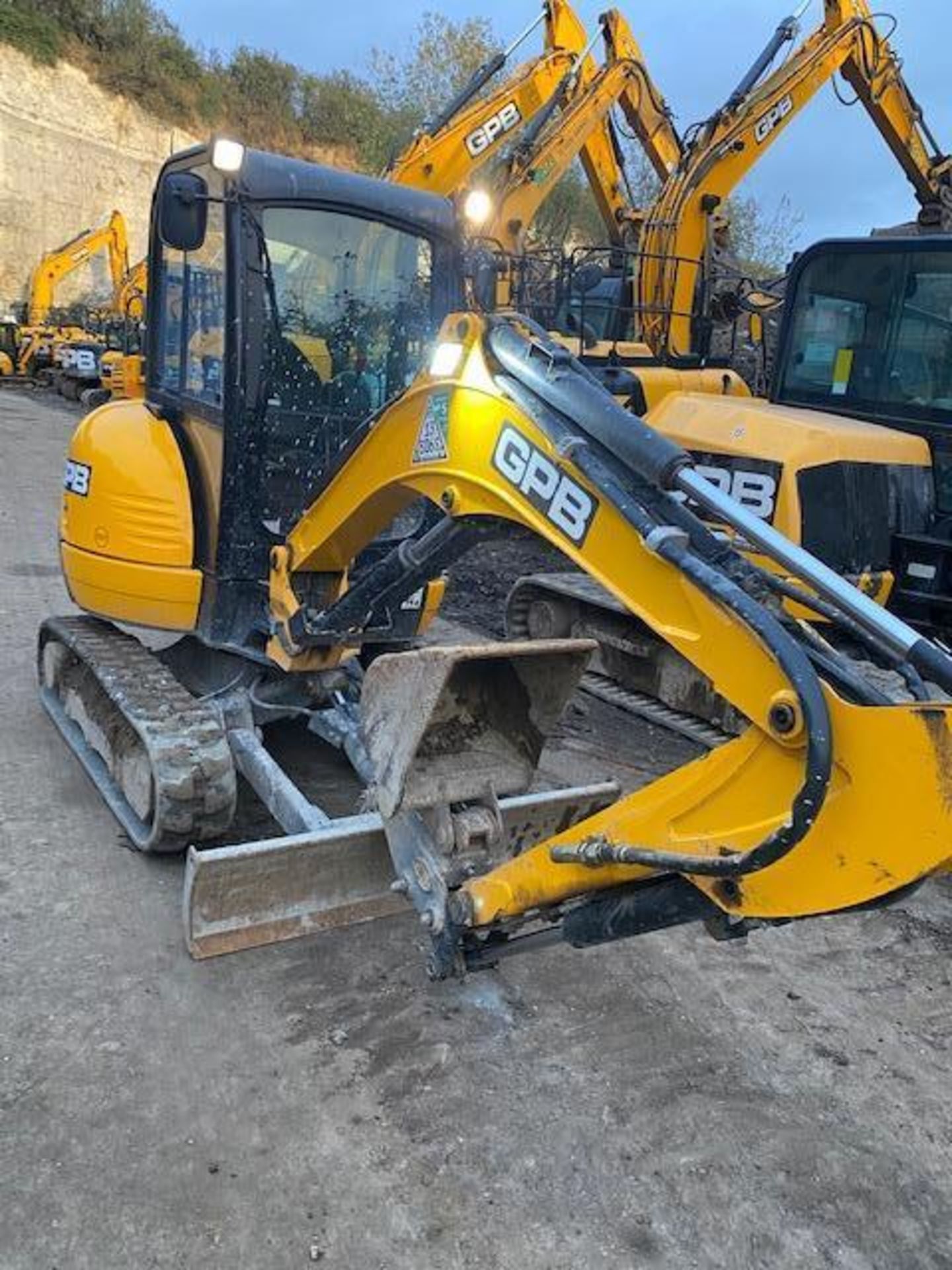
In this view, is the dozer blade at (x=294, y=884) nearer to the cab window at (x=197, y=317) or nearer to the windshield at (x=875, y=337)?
the cab window at (x=197, y=317)

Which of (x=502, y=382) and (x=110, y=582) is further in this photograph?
(x=110, y=582)

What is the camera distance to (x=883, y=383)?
5.84 meters

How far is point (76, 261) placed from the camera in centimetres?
2266

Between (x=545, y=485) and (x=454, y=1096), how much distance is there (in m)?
1.57

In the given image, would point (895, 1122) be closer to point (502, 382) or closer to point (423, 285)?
point (502, 382)

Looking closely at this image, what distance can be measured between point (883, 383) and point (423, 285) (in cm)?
283

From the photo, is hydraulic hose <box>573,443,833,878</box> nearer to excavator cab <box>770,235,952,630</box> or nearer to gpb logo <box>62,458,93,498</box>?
gpb logo <box>62,458,93,498</box>

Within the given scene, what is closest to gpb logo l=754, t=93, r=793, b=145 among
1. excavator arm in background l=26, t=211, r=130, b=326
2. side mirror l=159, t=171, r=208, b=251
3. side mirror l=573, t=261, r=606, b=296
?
side mirror l=573, t=261, r=606, b=296

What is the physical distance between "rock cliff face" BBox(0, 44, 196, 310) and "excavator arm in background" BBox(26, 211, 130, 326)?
16.7ft

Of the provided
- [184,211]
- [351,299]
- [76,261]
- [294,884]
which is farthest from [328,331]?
[76,261]

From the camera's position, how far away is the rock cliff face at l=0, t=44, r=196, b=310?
26797 mm

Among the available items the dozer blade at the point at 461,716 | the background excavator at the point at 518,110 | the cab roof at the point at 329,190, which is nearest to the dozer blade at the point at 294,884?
the dozer blade at the point at 461,716

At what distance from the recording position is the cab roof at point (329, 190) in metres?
3.78

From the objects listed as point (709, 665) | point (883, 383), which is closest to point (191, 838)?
point (709, 665)
